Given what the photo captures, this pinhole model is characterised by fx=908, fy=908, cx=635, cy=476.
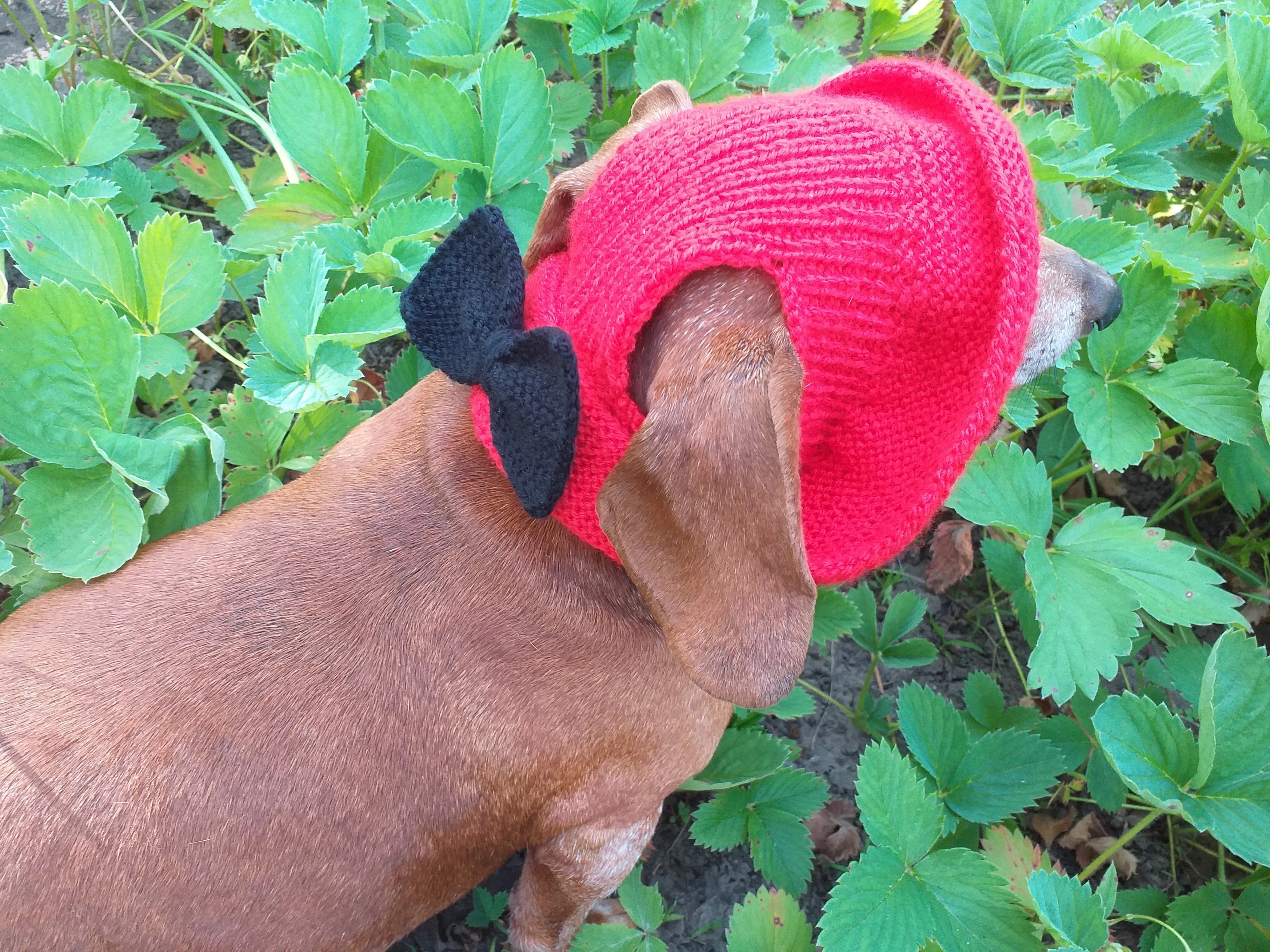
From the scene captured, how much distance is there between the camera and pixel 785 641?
1.22 meters

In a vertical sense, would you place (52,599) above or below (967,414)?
below

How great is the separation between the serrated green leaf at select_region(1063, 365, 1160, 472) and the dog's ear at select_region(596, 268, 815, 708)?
105 cm

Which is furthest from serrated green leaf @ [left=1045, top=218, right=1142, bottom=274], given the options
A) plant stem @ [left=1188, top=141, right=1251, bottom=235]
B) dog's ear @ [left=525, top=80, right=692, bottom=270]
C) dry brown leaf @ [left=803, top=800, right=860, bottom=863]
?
dry brown leaf @ [left=803, top=800, right=860, bottom=863]

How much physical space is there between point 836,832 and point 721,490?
1.58 m

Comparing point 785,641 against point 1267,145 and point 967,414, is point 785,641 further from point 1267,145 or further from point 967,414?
point 1267,145

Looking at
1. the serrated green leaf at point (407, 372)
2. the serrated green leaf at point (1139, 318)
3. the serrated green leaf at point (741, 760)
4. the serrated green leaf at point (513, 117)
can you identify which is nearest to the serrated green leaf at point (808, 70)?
the serrated green leaf at point (513, 117)

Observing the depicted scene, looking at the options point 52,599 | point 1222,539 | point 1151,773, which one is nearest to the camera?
point 52,599

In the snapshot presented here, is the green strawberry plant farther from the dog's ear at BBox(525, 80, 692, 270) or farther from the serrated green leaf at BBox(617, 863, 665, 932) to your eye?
the dog's ear at BBox(525, 80, 692, 270)

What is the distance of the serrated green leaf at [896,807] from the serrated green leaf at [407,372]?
1.36 metres

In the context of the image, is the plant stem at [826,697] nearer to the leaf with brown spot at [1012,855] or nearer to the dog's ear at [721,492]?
the leaf with brown spot at [1012,855]

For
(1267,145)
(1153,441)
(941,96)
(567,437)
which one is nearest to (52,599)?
(567,437)

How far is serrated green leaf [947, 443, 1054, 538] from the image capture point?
1857mm

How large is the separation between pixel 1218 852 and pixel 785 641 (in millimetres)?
1789

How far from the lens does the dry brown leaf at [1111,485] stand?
2.81 meters
